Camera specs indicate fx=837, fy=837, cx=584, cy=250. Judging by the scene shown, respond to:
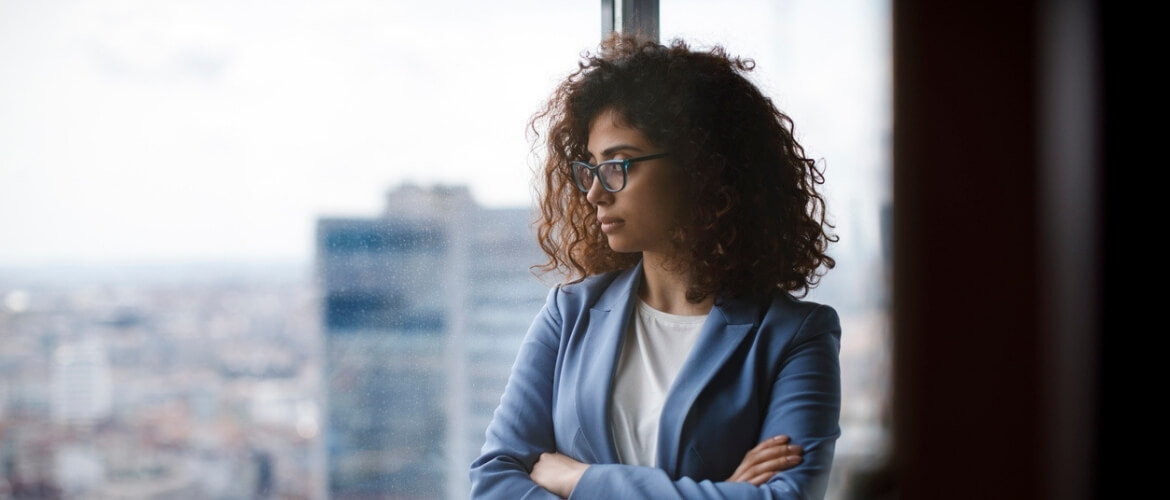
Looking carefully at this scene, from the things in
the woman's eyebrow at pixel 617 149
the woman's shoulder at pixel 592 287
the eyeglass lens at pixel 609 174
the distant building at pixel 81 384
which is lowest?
the distant building at pixel 81 384

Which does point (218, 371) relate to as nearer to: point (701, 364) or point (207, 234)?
point (207, 234)

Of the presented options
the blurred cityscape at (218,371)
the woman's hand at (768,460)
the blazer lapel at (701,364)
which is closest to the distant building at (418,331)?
the blurred cityscape at (218,371)

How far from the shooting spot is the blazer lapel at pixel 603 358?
1.30m

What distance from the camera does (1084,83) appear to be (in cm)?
49

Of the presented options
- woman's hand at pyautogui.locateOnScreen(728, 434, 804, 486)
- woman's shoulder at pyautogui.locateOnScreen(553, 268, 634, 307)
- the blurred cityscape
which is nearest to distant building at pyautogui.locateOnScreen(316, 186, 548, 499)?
the blurred cityscape

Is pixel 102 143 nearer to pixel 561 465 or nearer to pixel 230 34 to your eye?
pixel 230 34

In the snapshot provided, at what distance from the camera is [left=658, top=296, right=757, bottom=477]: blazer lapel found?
127cm

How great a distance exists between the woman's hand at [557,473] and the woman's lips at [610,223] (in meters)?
0.36

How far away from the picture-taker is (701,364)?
1.31 m

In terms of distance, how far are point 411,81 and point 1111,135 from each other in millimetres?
1174

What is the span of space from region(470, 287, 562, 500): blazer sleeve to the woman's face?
0.19m

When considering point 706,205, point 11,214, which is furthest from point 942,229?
point 11,214

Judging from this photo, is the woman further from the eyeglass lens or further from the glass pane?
the glass pane

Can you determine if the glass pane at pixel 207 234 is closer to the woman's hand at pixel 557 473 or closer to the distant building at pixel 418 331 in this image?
the distant building at pixel 418 331
